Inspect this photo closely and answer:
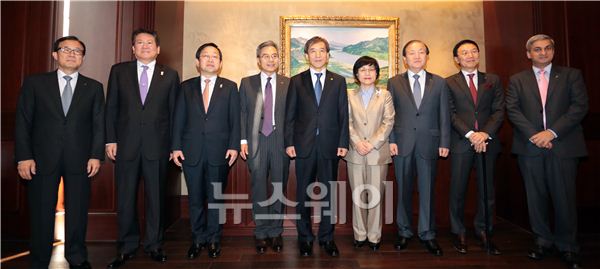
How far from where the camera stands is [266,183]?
3.01m

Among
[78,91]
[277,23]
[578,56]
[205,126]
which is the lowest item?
[205,126]

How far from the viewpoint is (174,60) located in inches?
176

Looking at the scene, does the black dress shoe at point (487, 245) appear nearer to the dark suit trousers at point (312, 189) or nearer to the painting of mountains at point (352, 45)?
the dark suit trousers at point (312, 189)

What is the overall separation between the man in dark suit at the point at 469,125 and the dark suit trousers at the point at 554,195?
322mm

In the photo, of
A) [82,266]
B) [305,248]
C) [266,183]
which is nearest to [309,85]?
[266,183]

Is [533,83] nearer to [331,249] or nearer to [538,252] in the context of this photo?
[538,252]

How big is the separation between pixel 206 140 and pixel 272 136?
1.72ft

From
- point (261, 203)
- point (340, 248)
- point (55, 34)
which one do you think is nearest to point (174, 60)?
point (55, 34)

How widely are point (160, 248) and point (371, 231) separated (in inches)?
66.4

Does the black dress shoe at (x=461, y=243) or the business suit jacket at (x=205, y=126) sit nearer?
the business suit jacket at (x=205, y=126)

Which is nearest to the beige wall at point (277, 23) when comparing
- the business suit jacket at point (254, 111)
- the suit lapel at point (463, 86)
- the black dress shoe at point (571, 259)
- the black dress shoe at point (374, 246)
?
the suit lapel at point (463, 86)

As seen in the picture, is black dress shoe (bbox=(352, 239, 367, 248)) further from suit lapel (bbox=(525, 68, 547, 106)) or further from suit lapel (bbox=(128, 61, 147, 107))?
suit lapel (bbox=(128, 61, 147, 107))

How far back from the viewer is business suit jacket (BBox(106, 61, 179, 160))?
2703mm

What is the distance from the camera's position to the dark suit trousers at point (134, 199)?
2729mm
